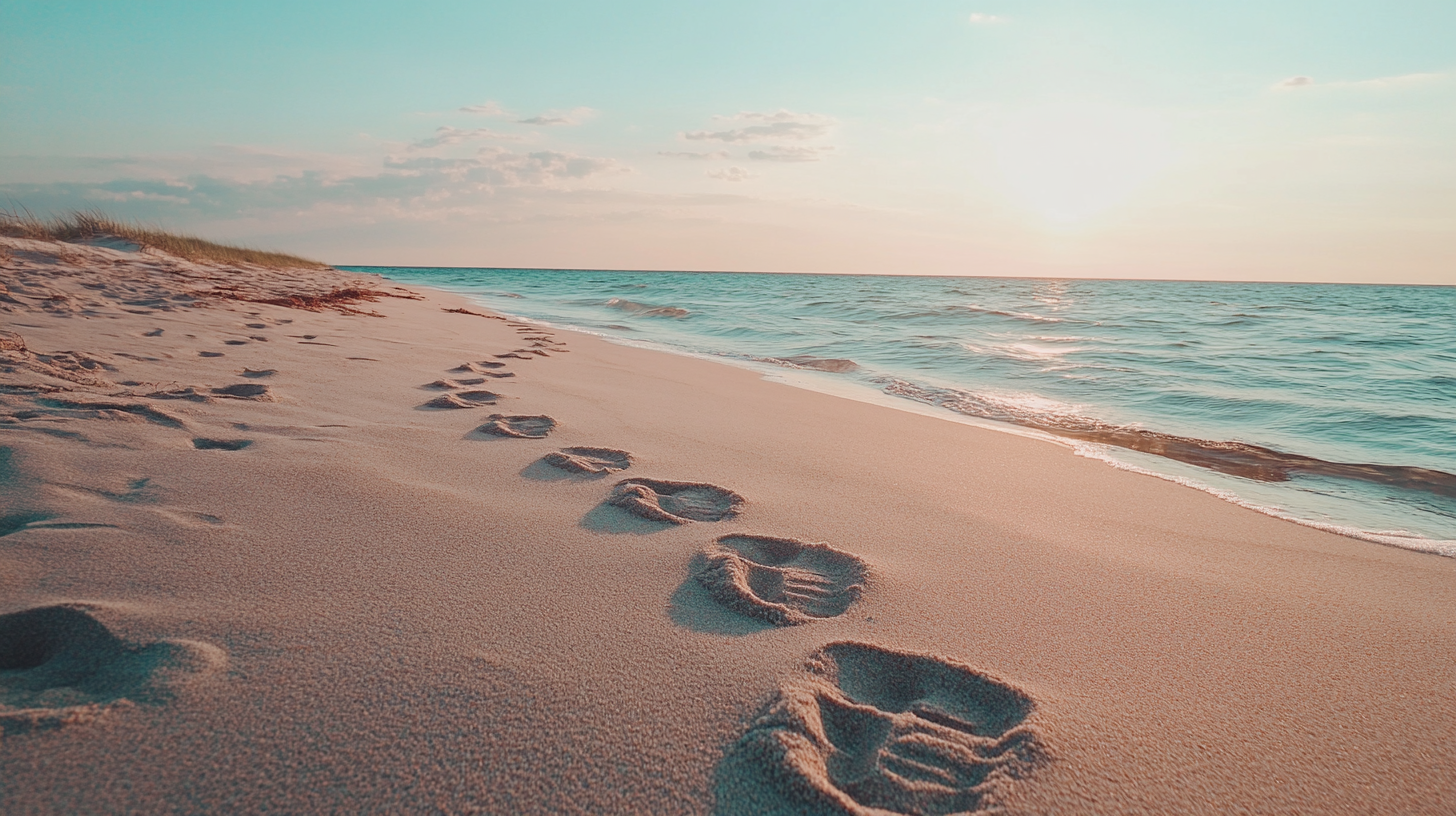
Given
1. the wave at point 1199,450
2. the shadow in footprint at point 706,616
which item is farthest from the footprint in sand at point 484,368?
the wave at point 1199,450

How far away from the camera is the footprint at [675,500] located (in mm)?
1955

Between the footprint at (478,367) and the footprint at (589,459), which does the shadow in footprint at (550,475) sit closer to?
the footprint at (589,459)

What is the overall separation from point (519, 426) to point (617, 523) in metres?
1.15

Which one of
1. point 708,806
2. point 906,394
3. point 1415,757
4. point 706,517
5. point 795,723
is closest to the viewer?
point 708,806

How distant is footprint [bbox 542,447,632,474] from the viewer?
91.2 inches

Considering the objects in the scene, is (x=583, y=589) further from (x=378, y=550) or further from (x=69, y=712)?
(x=69, y=712)

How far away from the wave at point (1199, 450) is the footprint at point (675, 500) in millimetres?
3061

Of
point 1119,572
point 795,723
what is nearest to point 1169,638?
point 1119,572

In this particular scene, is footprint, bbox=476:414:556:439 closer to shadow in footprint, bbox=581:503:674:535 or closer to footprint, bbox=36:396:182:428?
shadow in footprint, bbox=581:503:674:535

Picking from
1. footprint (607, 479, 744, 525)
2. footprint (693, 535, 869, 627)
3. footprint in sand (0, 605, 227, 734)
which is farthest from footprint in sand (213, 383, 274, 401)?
footprint (693, 535, 869, 627)

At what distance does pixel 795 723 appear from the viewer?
3.38ft

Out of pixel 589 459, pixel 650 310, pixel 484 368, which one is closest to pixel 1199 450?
pixel 589 459

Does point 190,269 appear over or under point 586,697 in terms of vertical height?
over

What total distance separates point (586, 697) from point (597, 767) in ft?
0.50
